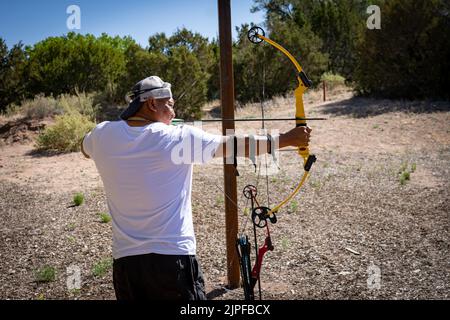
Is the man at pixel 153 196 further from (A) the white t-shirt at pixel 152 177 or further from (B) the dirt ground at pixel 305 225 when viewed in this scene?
(B) the dirt ground at pixel 305 225

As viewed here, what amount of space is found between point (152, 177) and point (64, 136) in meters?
8.82

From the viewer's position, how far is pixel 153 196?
2.01 m

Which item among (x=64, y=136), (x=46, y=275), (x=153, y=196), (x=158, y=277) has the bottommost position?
(x=46, y=275)

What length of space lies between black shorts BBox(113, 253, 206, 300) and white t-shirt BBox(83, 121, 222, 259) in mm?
37

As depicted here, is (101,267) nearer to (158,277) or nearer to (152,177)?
(158,277)

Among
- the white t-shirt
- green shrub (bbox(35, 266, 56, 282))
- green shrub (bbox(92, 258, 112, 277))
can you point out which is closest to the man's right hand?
the white t-shirt

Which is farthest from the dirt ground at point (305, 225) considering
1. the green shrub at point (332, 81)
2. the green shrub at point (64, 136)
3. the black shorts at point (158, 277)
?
the green shrub at point (332, 81)

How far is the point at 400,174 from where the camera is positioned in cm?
738

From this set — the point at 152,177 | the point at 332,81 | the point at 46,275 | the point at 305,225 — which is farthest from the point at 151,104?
the point at 332,81

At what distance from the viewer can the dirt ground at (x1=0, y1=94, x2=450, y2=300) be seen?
3.99 m

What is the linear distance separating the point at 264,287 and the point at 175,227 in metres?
2.17

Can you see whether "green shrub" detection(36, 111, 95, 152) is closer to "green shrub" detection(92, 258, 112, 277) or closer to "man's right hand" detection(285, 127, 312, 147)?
"green shrub" detection(92, 258, 112, 277)

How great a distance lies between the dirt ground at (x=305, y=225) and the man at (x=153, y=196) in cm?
187

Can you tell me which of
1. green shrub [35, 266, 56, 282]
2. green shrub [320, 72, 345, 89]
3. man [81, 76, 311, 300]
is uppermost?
green shrub [320, 72, 345, 89]
